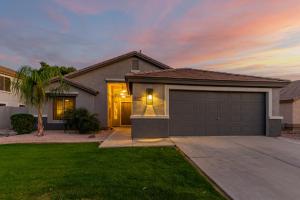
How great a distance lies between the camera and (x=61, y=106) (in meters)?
15.6

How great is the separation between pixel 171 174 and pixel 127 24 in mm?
12507

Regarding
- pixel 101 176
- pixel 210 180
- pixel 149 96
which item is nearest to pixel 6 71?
pixel 149 96

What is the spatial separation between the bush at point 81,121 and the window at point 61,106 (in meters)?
1.39

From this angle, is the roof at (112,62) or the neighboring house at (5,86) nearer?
the roof at (112,62)

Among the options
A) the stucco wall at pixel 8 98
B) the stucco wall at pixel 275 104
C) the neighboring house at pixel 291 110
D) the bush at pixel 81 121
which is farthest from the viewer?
the stucco wall at pixel 8 98

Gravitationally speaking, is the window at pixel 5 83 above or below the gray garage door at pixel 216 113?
above

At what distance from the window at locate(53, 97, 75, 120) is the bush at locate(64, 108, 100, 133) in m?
1.39

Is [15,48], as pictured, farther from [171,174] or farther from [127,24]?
[171,174]

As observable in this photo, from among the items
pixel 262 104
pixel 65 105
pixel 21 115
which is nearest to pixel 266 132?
pixel 262 104

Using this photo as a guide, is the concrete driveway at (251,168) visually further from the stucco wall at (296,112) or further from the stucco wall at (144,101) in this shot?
the stucco wall at (296,112)

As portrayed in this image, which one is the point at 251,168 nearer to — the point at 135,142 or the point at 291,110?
the point at 135,142

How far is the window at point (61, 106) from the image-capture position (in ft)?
50.7

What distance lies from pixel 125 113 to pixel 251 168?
51.3 ft

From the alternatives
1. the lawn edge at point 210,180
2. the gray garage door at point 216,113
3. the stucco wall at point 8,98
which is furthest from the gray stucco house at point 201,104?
the stucco wall at point 8,98
